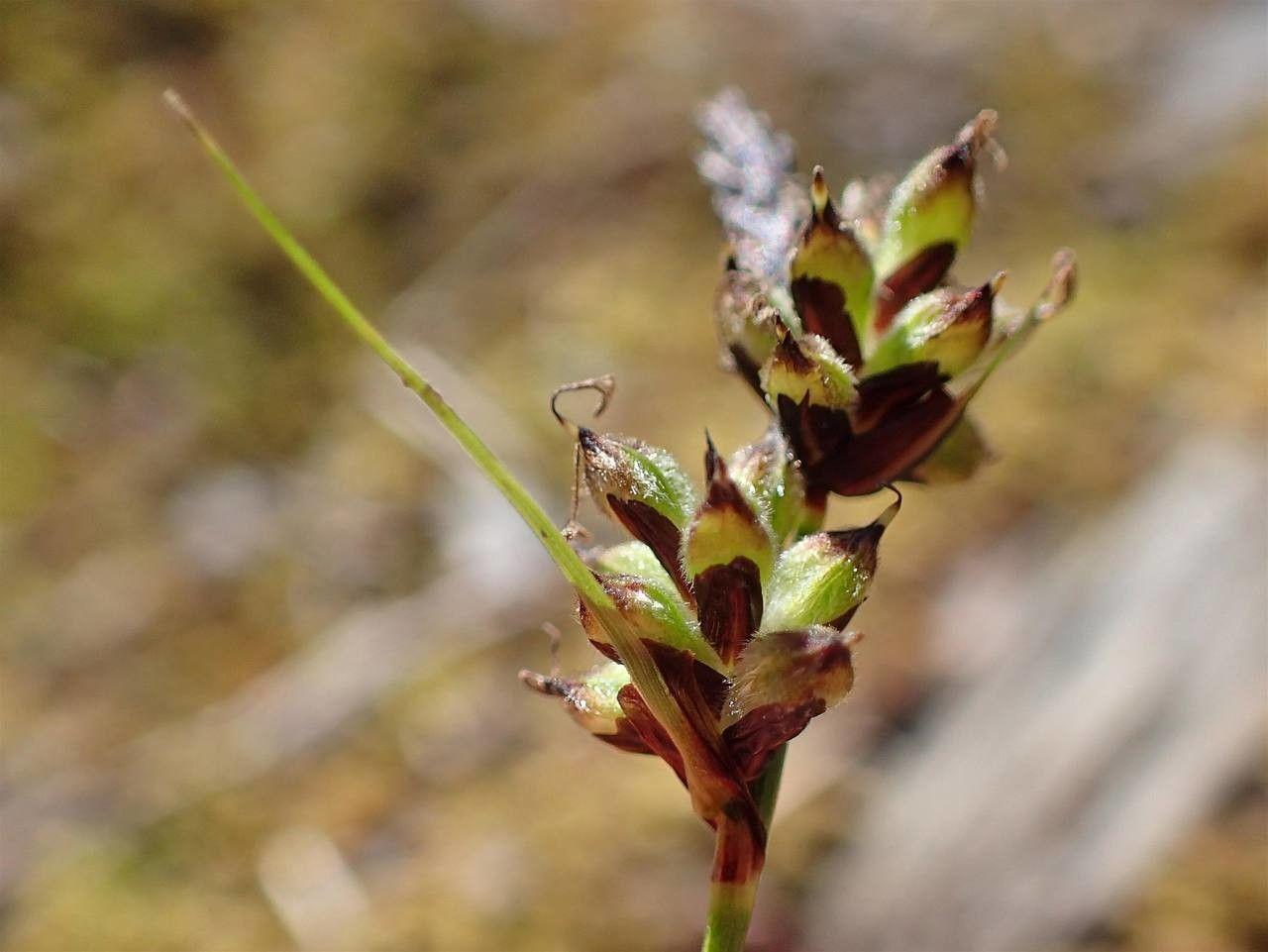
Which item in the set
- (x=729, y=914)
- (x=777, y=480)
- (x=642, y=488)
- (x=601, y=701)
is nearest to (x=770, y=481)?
(x=777, y=480)

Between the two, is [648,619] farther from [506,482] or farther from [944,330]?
[944,330]

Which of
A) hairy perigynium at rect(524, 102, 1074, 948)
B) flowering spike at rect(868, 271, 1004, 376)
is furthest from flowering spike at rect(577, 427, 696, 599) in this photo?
flowering spike at rect(868, 271, 1004, 376)

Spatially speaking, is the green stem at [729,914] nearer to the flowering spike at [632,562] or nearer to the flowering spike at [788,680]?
the flowering spike at [788,680]

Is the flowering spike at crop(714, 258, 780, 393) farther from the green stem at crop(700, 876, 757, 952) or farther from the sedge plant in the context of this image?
the green stem at crop(700, 876, 757, 952)

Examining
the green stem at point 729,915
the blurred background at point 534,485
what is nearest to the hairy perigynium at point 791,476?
the green stem at point 729,915

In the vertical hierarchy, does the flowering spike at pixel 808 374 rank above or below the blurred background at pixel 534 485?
below

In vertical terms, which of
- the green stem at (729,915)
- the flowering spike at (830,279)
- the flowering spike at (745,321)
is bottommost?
the green stem at (729,915)

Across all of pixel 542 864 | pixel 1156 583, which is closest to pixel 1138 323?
pixel 1156 583
